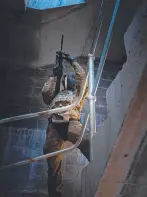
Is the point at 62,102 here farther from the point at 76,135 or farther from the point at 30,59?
the point at 30,59

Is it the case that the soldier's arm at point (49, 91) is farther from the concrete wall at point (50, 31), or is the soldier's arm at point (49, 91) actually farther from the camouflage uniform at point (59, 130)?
the concrete wall at point (50, 31)

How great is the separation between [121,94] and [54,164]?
151cm

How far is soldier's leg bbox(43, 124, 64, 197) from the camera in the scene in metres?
3.86

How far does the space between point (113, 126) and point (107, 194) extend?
0.64 meters

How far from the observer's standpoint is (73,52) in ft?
21.6

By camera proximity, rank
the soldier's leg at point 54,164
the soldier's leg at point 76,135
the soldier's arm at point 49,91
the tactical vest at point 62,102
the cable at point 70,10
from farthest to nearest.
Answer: the cable at point 70,10, the soldier's arm at point 49,91, the tactical vest at point 62,102, the soldier's leg at point 54,164, the soldier's leg at point 76,135

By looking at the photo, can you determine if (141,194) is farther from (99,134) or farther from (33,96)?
(33,96)

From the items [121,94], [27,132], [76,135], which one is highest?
[121,94]

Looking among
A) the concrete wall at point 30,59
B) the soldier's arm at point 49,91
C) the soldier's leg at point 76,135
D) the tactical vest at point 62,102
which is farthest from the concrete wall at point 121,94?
the concrete wall at point 30,59

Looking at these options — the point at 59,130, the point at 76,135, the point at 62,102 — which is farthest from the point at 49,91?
the point at 76,135

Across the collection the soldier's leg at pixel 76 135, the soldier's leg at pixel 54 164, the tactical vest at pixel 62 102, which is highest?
the tactical vest at pixel 62 102

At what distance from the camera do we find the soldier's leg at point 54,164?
386 centimetres

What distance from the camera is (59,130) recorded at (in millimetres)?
4266

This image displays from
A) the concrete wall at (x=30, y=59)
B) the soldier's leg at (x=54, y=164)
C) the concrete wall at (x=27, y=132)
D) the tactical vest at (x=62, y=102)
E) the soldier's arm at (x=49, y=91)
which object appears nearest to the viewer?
the soldier's leg at (x=54, y=164)
